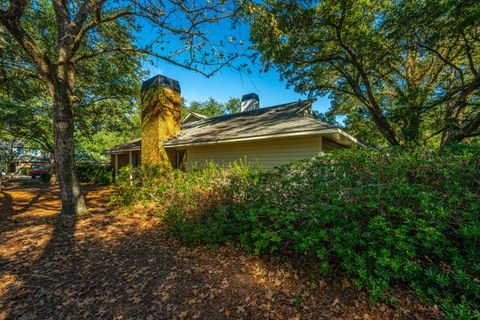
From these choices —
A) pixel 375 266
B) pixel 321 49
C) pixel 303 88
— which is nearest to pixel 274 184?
pixel 375 266

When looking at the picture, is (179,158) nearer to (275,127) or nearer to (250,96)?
(275,127)

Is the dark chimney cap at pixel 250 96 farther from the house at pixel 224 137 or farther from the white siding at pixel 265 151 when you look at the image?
the white siding at pixel 265 151

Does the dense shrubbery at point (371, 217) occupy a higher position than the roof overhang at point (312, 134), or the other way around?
the roof overhang at point (312, 134)

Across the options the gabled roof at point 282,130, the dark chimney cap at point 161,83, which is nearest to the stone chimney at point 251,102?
the gabled roof at point 282,130

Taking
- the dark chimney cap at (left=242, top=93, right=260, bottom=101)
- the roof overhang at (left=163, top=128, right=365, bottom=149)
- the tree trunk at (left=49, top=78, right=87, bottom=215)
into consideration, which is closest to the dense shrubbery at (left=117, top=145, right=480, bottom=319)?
the roof overhang at (left=163, top=128, right=365, bottom=149)

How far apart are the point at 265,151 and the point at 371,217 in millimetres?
5698

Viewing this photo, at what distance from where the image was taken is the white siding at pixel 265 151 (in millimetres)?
7254

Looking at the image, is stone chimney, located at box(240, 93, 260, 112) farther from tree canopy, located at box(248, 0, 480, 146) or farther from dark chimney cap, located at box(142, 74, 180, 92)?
dark chimney cap, located at box(142, 74, 180, 92)

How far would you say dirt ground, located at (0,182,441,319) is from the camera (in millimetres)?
2469

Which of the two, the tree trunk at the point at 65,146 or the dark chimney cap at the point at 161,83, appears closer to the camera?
the tree trunk at the point at 65,146

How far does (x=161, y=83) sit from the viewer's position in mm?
10438

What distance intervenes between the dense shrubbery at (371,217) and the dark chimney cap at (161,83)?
8.17 m

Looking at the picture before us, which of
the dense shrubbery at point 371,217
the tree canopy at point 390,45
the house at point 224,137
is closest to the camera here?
the dense shrubbery at point 371,217

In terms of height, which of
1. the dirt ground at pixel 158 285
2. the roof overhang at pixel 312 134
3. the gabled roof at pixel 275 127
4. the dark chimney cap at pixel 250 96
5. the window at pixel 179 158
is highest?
the dark chimney cap at pixel 250 96
